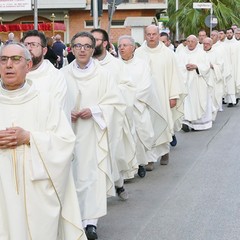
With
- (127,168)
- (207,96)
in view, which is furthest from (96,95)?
(207,96)

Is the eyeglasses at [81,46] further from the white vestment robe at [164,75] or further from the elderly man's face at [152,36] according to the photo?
the white vestment robe at [164,75]

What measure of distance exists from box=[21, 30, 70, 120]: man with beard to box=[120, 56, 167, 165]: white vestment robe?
257 centimetres

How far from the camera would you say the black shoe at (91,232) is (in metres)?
6.04

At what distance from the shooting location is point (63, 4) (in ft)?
146

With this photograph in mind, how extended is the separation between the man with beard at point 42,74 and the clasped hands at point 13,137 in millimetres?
1122

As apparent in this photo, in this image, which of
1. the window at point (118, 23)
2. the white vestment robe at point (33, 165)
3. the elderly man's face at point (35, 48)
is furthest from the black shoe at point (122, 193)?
the window at point (118, 23)

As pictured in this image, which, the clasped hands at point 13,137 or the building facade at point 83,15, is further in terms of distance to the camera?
the building facade at point 83,15

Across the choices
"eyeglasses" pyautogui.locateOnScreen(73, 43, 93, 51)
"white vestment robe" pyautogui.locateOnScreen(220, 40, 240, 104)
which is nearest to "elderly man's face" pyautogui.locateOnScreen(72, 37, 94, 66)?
"eyeglasses" pyautogui.locateOnScreen(73, 43, 93, 51)

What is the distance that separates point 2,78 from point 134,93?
3.76 m

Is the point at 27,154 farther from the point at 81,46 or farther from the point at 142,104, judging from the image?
the point at 142,104

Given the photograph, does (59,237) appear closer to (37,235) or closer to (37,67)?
(37,235)

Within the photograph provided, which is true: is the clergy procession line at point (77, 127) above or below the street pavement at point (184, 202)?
above

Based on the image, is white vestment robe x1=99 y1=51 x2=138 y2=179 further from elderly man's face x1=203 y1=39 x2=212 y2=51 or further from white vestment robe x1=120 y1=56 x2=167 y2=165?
elderly man's face x1=203 y1=39 x2=212 y2=51

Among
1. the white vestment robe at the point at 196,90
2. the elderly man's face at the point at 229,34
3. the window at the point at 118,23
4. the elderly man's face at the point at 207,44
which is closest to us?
the white vestment robe at the point at 196,90
